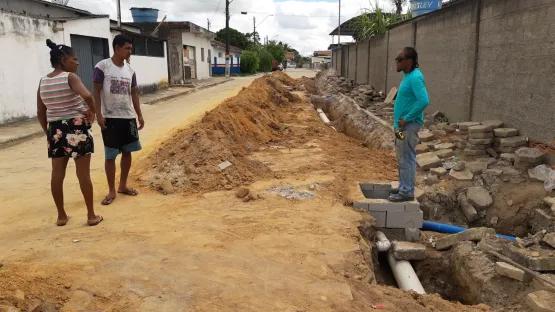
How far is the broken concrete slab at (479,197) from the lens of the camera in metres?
5.53

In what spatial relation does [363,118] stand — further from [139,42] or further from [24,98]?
[139,42]

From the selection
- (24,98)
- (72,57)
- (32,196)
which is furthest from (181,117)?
(72,57)

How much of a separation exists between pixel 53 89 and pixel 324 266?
297cm

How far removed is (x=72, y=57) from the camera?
4043 mm

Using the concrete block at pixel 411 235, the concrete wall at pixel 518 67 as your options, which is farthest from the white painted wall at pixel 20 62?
the concrete wall at pixel 518 67

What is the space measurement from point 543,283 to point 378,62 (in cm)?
1366

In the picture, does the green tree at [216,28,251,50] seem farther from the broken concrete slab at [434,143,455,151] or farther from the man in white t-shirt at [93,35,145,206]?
the man in white t-shirt at [93,35,145,206]

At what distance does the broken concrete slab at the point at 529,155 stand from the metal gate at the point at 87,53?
12837 mm

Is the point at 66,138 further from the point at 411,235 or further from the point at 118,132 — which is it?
the point at 411,235

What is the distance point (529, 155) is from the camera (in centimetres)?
562

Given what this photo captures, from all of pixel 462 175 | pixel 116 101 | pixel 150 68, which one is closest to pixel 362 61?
pixel 150 68

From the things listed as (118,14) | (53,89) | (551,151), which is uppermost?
(118,14)

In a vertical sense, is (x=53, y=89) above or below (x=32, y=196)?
above

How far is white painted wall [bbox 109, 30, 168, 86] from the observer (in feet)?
62.2
